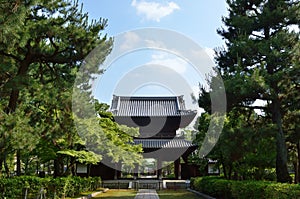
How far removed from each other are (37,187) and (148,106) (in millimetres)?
18556

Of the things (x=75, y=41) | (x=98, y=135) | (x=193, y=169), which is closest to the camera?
(x=75, y=41)

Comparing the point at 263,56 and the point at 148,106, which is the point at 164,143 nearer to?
the point at 148,106

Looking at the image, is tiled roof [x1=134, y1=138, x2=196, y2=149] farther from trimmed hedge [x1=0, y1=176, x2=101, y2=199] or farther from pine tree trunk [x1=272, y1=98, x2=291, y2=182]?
pine tree trunk [x1=272, y1=98, x2=291, y2=182]

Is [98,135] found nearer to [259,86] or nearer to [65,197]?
[65,197]

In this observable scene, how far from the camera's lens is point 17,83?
8.83m

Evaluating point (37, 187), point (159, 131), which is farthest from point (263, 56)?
point (159, 131)

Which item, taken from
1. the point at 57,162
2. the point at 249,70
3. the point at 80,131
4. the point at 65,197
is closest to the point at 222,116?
the point at 249,70

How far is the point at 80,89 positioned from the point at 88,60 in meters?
1.38

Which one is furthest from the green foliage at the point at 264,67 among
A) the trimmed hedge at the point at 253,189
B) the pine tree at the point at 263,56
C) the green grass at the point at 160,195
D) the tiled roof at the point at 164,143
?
the tiled roof at the point at 164,143

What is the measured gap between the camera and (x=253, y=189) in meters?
9.13

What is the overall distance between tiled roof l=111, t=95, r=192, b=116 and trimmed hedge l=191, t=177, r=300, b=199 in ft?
39.9

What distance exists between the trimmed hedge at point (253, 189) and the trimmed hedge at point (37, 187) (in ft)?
20.2

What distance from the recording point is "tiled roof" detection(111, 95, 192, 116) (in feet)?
87.8

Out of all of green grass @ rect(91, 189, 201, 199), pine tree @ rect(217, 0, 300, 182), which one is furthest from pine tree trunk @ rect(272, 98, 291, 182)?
green grass @ rect(91, 189, 201, 199)
